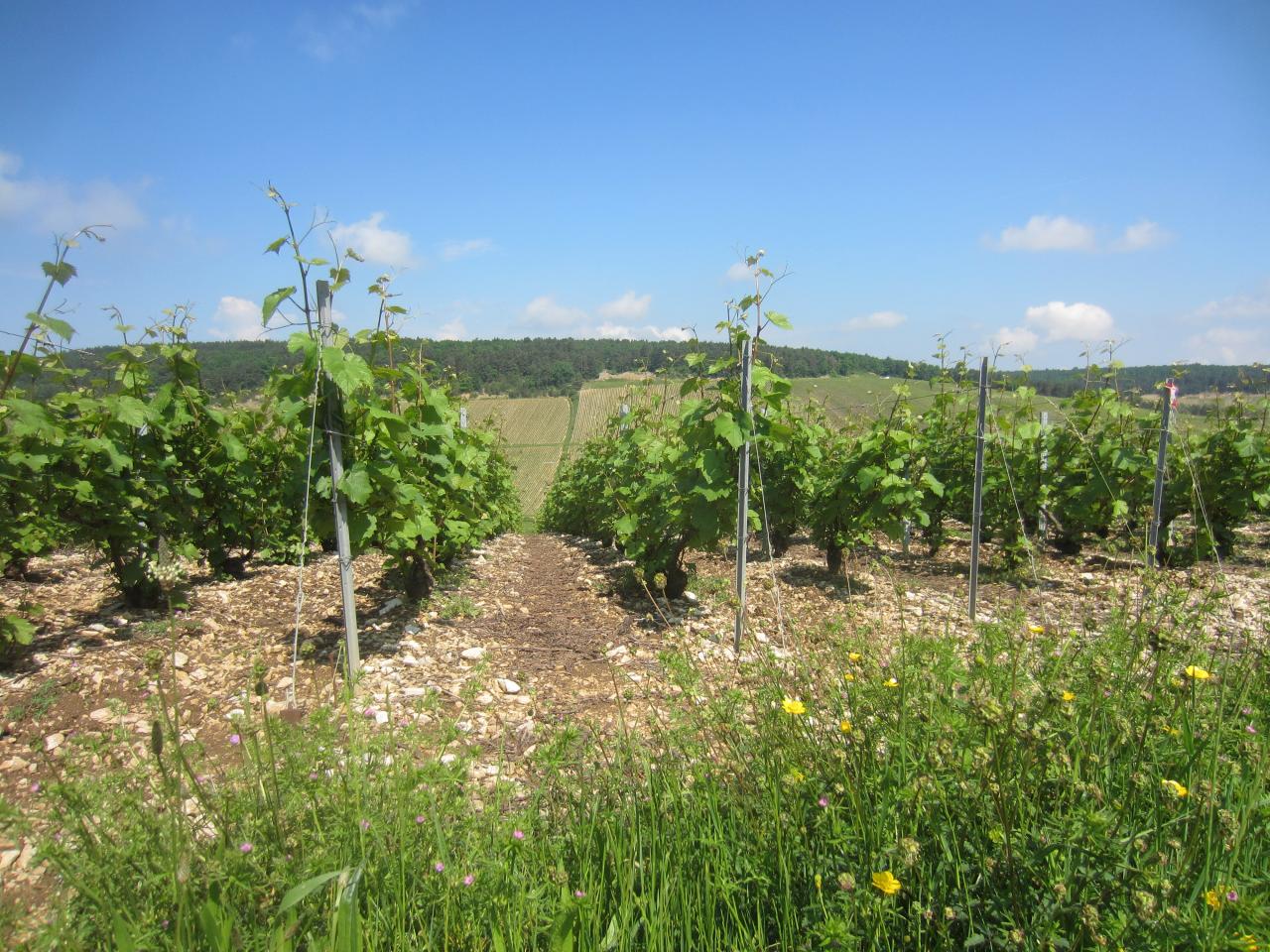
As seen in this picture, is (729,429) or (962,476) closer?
(729,429)

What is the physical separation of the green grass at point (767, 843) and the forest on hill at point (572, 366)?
2.58m

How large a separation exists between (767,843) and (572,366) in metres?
45.8

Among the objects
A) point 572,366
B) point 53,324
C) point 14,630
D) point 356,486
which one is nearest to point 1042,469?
point 356,486

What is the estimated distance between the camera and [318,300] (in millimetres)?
3650

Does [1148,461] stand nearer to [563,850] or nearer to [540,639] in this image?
[540,639]

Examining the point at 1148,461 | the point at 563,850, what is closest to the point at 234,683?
the point at 563,850

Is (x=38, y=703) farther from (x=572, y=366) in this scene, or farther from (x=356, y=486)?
(x=572, y=366)

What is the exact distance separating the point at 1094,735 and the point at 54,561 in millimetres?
8643

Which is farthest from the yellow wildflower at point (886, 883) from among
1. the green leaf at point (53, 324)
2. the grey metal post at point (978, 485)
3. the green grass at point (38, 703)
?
the green grass at point (38, 703)

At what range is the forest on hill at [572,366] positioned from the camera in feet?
19.0

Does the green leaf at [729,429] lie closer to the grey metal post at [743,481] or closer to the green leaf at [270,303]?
the grey metal post at [743,481]

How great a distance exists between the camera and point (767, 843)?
5.69 feet

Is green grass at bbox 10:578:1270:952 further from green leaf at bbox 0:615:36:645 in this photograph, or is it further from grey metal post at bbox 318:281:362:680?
green leaf at bbox 0:615:36:645

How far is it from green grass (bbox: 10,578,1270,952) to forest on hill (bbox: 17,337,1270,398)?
8.47 ft
